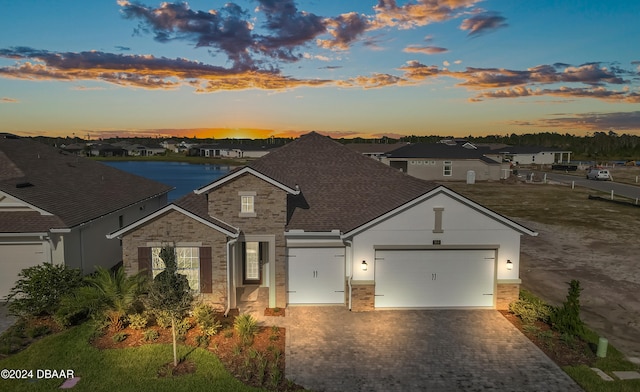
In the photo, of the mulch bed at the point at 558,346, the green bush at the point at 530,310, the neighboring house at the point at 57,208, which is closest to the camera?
the mulch bed at the point at 558,346

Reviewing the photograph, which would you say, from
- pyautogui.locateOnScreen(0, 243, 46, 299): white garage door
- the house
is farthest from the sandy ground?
pyautogui.locateOnScreen(0, 243, 46, 299): white garage door

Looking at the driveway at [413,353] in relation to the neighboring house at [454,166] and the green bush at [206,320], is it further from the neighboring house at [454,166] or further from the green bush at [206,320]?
the neighboring house at [454,166]

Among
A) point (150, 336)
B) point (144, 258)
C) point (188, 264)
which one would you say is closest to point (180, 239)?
point (188, 264)

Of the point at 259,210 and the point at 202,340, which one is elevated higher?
the point at 259,210

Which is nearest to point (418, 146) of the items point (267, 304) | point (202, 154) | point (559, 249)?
point (559, 249)

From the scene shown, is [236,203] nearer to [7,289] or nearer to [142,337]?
[142,337]

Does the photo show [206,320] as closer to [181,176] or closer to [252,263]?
Answer: [252,263]

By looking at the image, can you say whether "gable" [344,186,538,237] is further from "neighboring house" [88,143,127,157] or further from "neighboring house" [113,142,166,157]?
"neighboring house" [113,142,166,157]

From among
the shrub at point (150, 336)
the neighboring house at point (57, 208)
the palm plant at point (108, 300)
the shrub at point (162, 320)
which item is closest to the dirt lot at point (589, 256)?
the shrub at point (162, 320)
